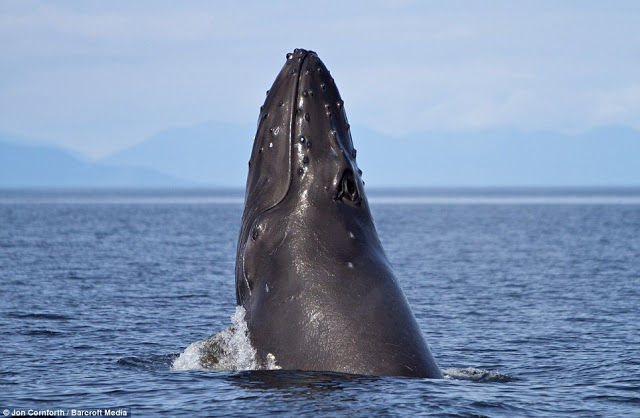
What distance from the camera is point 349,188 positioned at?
1150 centimetres

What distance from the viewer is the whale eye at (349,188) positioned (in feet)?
37.4

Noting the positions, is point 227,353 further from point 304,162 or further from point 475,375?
point 475,375

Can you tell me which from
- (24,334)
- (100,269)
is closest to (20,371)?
(24,334)

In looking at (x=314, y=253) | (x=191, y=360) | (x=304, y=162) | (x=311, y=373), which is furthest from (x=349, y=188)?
(x=191, y=360)

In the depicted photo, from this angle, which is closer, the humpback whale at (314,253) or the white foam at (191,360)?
the humpback whale at (314,253)

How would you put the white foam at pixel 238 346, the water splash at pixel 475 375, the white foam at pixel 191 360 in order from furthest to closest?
A: the water splash at pixel 475 375 → the white foam at pixel 191 360 → the white foam at pixel 238 346

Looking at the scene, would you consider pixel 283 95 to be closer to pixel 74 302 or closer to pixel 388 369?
pixel 388 369

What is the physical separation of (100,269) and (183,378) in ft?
85.4

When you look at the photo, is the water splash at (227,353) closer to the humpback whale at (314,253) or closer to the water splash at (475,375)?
the humpback whale at (314,253)

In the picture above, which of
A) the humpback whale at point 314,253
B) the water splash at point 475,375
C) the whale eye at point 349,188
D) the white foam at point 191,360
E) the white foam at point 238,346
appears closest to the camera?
the humpback whale at point 314,253

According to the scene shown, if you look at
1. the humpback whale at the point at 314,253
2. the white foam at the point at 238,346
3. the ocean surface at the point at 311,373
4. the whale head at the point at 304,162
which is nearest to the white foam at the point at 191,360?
the ocean surface at the point at 311,373

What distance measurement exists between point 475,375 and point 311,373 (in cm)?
497

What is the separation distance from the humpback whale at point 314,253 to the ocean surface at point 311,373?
34 cm

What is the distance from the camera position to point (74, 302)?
1044 inches
